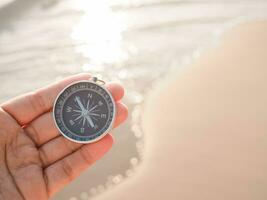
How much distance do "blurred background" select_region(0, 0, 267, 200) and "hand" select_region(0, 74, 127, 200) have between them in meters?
1.15

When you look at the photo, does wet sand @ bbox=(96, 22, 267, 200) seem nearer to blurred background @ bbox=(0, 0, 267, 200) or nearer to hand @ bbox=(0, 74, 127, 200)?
blurred background @ bbox=(0, 0, 267, 200)

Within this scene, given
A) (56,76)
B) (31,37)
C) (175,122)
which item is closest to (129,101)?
(175,122)

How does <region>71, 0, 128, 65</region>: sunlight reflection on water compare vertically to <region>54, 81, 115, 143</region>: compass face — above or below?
below

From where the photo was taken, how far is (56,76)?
20.6 ft

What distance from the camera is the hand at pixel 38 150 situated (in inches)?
144

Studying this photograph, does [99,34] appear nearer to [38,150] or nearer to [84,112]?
[84,112]

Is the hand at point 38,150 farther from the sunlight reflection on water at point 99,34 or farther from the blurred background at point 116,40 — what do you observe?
the sunlight reflection on water at point 99,34

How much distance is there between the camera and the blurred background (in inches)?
237

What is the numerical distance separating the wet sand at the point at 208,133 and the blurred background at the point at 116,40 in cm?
23

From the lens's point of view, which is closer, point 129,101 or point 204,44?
point 129,101

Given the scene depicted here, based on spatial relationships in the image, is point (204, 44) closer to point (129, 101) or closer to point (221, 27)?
point (221, 27)

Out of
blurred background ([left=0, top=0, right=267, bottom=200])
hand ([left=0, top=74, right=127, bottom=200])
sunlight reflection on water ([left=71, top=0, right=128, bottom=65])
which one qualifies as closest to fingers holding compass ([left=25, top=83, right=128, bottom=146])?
hand ([left=0, top=74, right=127, bottom=200])

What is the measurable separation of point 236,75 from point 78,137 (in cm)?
246

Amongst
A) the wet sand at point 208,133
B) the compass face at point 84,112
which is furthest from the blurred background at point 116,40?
the compass face at point 84,112
